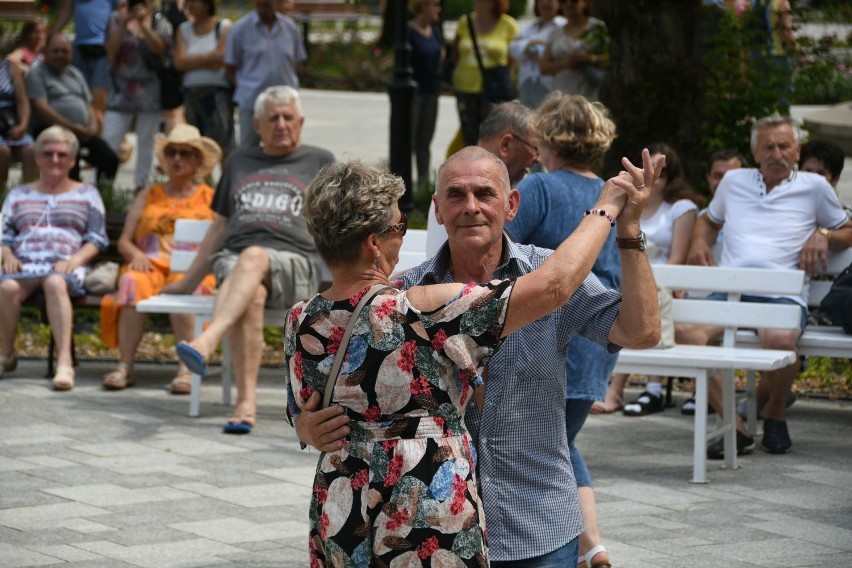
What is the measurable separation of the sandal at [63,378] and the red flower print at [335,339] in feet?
18.9

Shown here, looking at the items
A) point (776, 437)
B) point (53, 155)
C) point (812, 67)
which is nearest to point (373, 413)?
point (776, 437)

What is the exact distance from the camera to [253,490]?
6.64 meters

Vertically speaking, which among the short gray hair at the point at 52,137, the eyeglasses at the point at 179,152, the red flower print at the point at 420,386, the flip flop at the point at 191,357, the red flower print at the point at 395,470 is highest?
the short gray hair at the point at 52,137

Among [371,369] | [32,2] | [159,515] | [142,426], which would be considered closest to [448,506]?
[371,369]

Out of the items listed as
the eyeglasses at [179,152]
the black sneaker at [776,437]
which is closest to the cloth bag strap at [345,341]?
the black sneaker at [776,437]

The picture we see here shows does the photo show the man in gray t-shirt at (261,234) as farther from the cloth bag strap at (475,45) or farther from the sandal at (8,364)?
the cloth bag strap at (475,45)

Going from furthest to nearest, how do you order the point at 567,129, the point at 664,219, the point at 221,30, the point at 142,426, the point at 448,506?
the point at 221,30 < the point at 664,219 < the point at 142,426 < the point at 567,129 < the point at 448,506

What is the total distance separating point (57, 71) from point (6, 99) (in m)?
0.55

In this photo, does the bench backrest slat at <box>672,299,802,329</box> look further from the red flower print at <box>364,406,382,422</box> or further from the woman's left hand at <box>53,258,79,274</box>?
the red flower print at <box>364,406,382,422</box>

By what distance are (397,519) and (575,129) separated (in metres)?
2.09

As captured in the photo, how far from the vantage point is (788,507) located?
641 centimetres

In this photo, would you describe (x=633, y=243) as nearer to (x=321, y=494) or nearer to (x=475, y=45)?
(x=321, y=494)

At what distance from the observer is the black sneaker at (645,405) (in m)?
8.34

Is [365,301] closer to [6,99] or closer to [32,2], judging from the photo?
[6,99]
